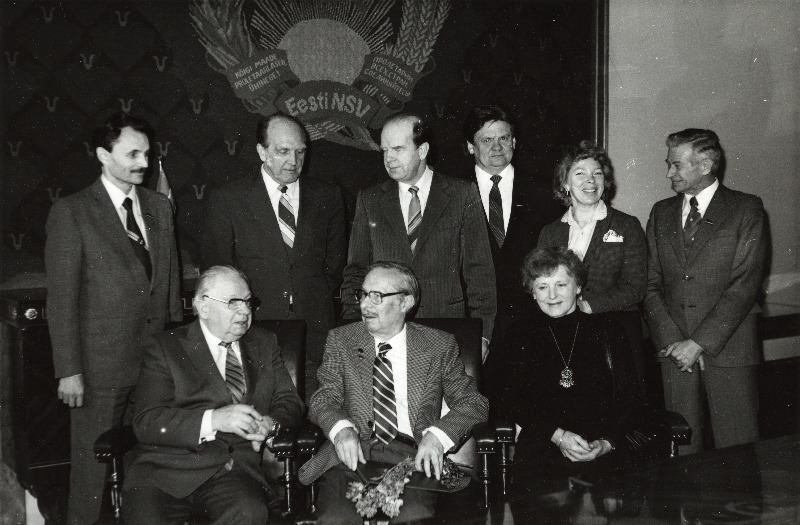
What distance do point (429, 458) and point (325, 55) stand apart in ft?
8.43

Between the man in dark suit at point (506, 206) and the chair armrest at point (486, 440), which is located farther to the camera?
the man in dark suit at point (506, 206)

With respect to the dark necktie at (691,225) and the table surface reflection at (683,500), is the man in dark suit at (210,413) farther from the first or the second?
the dark necktie at (691,225)

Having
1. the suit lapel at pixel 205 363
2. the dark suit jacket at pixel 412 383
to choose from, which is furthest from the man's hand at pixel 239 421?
the dark suit jacket at pixel 412 383

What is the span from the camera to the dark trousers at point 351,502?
2.33 meters

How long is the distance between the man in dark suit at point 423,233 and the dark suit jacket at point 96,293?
36.6 inches

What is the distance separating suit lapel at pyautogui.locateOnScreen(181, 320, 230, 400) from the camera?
279cm

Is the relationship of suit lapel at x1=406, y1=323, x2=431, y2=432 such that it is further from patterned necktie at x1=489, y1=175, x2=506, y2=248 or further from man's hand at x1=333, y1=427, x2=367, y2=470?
patterned necktie at x1=489, y1=175, x2=506, y2=248

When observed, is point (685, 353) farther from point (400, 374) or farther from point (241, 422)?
point (241, 422)

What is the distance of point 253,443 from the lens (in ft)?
9.02

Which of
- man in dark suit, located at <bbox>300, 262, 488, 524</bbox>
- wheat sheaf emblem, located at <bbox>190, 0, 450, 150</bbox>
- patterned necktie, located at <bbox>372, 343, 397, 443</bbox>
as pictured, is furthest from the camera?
wheat sheaf emblem, located at <bbox>190, 0, 450, 150</bbox>

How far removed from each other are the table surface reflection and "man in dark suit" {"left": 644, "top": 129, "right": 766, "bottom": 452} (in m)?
1.09

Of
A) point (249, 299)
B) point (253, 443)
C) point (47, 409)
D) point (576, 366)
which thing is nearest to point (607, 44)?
point (576, 366)

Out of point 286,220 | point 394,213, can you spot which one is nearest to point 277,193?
point 286,220

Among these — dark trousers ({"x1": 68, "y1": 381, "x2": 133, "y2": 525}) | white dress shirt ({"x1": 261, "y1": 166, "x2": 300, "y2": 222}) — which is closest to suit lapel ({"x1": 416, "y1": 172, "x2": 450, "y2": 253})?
white dress shirt ({"x1": 261, "y1": 166, "x2": 300, "y2": 222})
